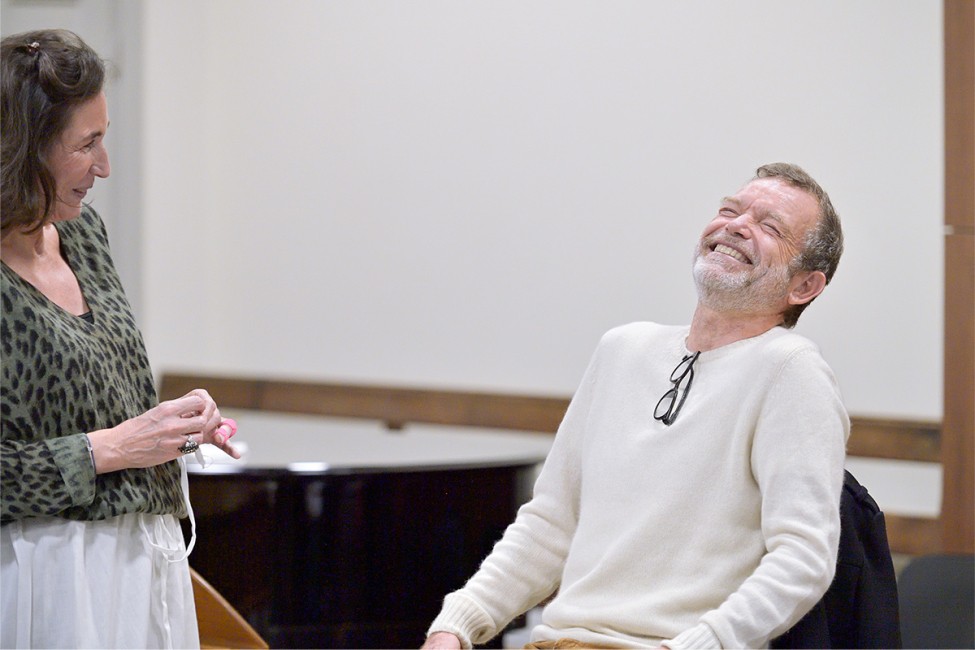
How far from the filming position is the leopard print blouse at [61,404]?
1.71 metres

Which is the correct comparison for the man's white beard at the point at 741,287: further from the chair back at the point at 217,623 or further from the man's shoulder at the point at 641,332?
the chair back at the point at 217,623

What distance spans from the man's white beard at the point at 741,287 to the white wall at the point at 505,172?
2158 millimetres

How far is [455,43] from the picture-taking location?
4.93m

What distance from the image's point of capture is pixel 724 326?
1893 mm

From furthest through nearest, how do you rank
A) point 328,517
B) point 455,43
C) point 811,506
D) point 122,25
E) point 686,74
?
point 122,25, point 455,43, point 686,74, point 328,517, point 811,506

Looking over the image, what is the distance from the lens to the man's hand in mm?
1872

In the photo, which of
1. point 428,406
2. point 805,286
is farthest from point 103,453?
point 428,406

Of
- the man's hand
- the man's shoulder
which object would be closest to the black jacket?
the man's shoulder

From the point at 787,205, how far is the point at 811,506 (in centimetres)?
49

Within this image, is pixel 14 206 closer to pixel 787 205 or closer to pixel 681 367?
pixel 681 367

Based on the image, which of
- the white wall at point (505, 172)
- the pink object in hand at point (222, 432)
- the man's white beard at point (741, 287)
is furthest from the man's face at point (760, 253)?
the white wall at point (505, 172)

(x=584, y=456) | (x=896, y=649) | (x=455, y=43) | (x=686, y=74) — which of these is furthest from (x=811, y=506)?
(x=455, y=43)

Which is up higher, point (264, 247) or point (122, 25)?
point (122, 25)

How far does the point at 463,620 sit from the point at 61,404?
0.72 m
